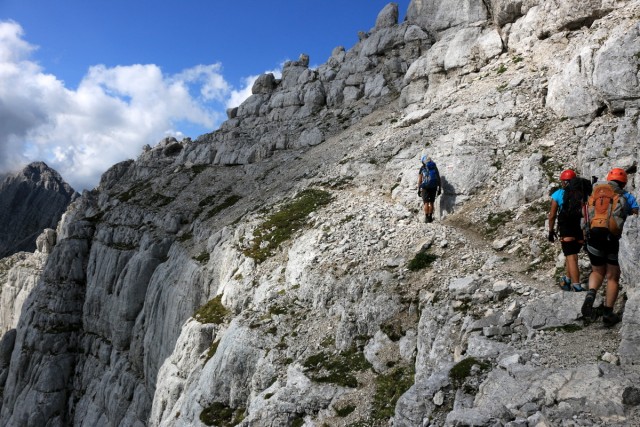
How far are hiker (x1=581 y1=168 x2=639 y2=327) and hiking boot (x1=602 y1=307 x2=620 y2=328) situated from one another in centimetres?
13

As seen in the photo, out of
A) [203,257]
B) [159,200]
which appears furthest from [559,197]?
[159,200]

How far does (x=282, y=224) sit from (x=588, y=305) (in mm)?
20681

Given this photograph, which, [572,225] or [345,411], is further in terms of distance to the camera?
[345,411]

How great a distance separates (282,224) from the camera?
95.9ft

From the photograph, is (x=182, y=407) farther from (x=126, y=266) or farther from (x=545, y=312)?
(x=126, y=266)

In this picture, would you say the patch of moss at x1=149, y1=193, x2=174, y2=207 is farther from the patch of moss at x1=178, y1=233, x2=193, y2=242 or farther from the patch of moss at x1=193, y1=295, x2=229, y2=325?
the patch of moss at x1=193, y1=295, x2=229, y2=325

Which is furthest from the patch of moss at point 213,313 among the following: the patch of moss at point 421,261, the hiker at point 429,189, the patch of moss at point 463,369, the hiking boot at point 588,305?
the hiking boot at point 588,305

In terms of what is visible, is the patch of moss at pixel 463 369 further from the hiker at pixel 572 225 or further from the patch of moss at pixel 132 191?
the patch of moss at pixel 132 191

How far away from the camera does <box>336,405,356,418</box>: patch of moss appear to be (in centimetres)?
1406

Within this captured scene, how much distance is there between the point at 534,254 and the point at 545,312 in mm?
4504

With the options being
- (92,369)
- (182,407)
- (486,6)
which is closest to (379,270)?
(182,407)

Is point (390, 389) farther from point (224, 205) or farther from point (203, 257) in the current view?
point (224, 205)

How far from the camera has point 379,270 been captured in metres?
19.1

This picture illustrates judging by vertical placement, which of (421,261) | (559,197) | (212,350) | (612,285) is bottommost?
(212,350)
